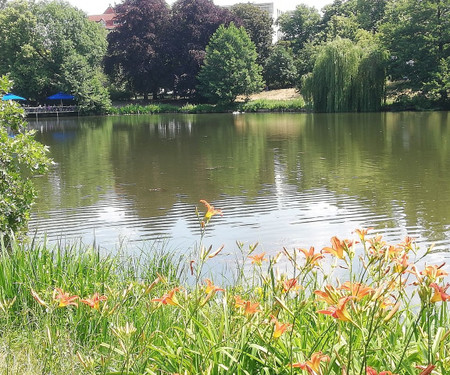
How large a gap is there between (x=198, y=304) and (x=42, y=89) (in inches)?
1900

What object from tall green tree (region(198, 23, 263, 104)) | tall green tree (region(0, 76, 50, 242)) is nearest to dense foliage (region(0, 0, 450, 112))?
tall green tree (region(198, 23, 263, 104))

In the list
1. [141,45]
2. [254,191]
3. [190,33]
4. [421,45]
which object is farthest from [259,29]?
[254,191]

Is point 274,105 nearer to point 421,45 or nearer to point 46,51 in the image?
point 421,45

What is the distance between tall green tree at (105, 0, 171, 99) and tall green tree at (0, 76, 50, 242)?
42.6 m

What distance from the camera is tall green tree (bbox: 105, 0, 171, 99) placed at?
155 feet

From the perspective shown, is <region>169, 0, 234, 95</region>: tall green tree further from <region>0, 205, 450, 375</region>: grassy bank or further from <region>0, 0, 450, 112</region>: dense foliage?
<region>0, 205, 450, 375</region>: grassy bank

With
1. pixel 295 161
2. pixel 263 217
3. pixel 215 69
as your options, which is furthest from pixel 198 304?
pixel 215 69

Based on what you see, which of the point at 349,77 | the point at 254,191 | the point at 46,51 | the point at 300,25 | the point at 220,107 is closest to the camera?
the point at 254,191

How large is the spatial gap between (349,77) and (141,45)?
2168 cm

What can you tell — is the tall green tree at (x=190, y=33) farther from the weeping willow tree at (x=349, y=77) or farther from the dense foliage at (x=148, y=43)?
the weeping willow tree at (x=349, y=77)

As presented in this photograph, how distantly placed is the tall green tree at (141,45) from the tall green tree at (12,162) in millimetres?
42572

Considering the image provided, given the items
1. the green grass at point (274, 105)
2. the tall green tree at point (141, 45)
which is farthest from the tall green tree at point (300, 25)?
the green grass at point (274, 105)

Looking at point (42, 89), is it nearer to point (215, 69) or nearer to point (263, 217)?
point (215, 69)

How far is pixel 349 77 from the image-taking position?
108 feet
